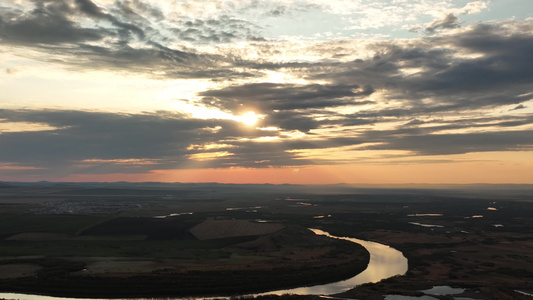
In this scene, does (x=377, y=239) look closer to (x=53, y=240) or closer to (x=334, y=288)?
(x=334, y=288)

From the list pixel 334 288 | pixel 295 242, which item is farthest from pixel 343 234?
pixel 334 288

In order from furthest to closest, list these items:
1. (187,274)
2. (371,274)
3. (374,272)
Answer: (374,272) → (371,274) → (187,274)

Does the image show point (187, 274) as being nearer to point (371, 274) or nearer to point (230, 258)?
point (230, 258)

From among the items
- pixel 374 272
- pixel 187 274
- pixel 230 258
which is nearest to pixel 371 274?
pixel 374 272

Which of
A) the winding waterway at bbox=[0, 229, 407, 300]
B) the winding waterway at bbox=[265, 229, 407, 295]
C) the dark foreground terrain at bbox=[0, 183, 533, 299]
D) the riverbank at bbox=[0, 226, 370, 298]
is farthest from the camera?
the winding waterway at bbox=[265, 229, 407, 295]

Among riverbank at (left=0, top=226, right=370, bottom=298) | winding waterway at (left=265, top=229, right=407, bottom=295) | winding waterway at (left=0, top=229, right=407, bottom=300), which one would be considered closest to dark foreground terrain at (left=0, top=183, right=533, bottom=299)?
riverbank at (left=0, top=226, right=370, bottom=298)

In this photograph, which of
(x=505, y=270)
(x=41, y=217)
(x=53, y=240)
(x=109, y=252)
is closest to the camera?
(x=505, y=270)

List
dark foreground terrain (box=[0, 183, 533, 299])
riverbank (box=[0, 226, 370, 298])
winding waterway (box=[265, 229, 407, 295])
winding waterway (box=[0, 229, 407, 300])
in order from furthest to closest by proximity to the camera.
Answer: winding waterway (box=[265, 229, 407, 295]), dark foreground terrain (box=[0, 183, 533, 299]), winding waterway (box=[0, 229, 407, 300]), riverbank (box=[0, 226, 370, 298])

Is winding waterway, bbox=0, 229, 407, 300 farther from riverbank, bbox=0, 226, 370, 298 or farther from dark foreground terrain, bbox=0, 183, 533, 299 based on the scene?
dark foreground terrain, bbox=0, 183, 533, 299

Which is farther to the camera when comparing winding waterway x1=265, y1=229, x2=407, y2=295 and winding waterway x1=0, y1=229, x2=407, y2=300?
winding waterway x1=265, y1=229, x2=407, y2=295

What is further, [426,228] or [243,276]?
[426,228]

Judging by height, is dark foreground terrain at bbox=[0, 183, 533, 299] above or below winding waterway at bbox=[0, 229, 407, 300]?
above
